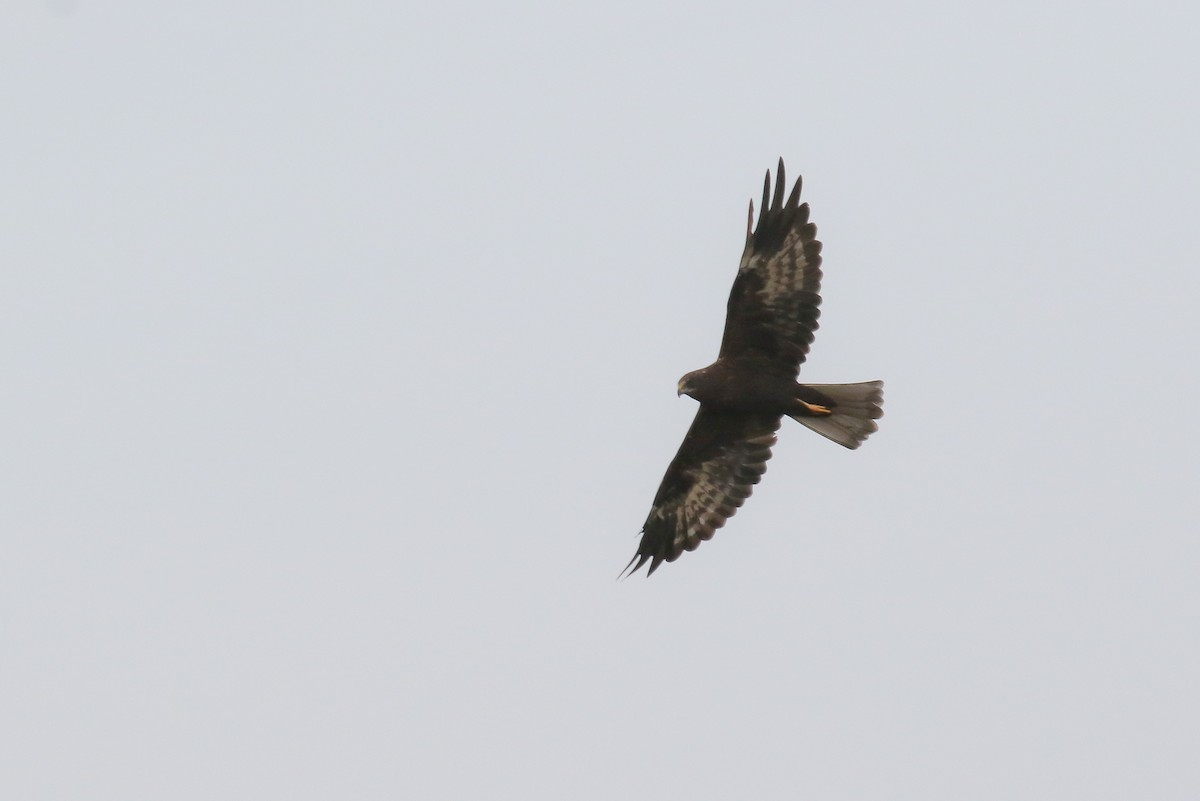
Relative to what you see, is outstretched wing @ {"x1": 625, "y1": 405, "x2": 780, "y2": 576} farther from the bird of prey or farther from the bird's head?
the bird's head

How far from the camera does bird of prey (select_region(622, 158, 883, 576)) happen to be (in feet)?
55.9

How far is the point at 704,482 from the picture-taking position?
1878cm

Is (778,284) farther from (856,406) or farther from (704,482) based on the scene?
(704,482)

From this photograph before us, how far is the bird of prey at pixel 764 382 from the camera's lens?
17.0 metres

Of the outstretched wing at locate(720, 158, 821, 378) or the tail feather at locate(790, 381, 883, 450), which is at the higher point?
Answer: the outstretched wing at locate(720, 158, 821, 378)

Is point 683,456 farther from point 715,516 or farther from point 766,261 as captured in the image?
point 766,261

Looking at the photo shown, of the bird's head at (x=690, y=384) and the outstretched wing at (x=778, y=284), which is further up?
the outstretched wing at (x=778, y=284)

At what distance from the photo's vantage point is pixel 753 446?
1855 centimetres

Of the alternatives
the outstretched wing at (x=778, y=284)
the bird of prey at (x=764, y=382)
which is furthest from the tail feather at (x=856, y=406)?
the outstretched wing at (x=778, y=284)

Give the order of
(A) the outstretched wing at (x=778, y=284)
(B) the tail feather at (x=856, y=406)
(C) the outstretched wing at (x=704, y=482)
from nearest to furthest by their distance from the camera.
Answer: (A) the outstretched wing at (x=778, y=284) < (B) the tail feather at (x=856, y=406) < (C) the outstretched wing at (x=704, y=482)

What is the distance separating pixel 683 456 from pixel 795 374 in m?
1.75

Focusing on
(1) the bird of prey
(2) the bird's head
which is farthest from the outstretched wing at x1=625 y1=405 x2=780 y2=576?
(2) the bird's head

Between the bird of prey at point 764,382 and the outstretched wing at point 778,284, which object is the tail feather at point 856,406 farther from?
the outstretched wing at point 778,284

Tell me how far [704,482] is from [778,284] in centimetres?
254
